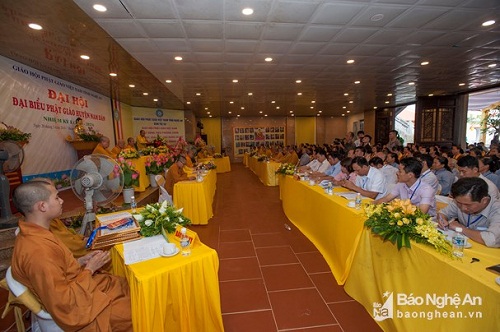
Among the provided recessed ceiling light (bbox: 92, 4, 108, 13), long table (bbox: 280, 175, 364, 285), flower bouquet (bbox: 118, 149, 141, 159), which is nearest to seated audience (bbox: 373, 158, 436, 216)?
long table (bbox: 280, 175, 364, 285)

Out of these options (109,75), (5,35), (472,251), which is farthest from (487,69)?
(5,35)

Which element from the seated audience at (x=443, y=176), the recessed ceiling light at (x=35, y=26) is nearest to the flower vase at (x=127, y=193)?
the recessed ceiling light at (x=35, y=26)

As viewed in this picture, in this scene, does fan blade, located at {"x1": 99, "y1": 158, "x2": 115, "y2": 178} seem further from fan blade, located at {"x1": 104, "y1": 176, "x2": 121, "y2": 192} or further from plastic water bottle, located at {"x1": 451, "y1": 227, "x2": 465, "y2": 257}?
plastic water bottle, located at {"x1": 451, "y1": 227, "x2": 465, "y2": 257}

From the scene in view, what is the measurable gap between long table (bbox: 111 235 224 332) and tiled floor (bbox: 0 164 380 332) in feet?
1.80

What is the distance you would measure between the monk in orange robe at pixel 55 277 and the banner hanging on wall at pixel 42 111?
177 inches

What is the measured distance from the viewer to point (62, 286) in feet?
4.01

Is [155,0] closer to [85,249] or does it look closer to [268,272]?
[85,249]

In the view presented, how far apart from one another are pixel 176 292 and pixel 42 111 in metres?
5.93

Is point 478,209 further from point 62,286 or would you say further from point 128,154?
point 128,154

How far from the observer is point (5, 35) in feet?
11.4

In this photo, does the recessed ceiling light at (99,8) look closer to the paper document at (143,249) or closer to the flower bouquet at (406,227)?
the paper document at (143,249)

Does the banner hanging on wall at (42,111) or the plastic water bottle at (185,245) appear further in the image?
the banner hanging on wall at (42,111)

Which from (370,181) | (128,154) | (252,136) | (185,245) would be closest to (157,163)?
(128,154)

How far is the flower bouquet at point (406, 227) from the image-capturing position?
61.1 inches
